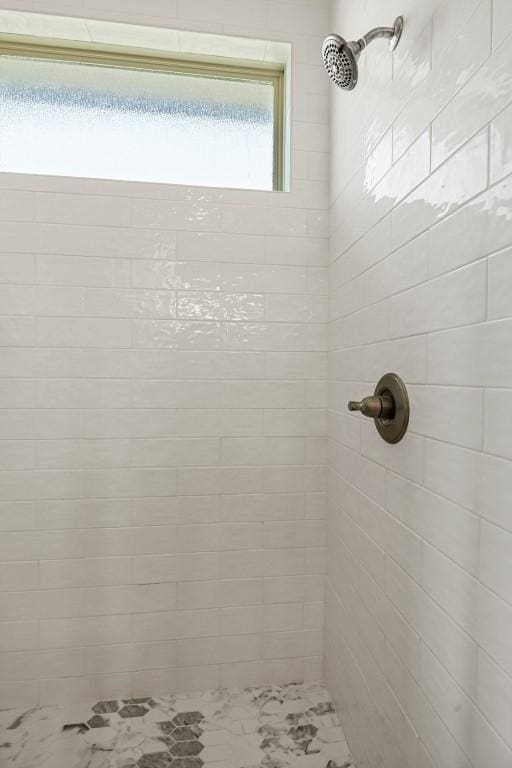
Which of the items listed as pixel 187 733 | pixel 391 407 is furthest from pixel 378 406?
pixel 187 733

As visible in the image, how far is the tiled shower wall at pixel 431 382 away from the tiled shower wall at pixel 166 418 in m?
0.25

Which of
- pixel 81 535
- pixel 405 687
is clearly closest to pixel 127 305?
pixel 81 535

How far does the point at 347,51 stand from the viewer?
40.3 inches

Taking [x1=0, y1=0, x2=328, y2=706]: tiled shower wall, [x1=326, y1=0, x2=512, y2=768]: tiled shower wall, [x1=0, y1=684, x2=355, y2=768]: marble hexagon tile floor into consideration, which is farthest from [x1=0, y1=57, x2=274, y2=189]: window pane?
[x1=0, y1=684, x2=355, y2=768]: marble hexagon tile floor

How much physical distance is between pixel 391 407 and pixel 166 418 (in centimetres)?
A: 82

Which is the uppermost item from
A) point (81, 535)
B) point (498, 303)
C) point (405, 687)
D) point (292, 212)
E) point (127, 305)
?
point (292, 212)

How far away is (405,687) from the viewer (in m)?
1.05

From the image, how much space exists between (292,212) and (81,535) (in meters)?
1.32

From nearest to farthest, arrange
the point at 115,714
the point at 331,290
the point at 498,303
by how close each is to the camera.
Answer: the point at 498,303 → the point at 115,714 → the point at 331,290

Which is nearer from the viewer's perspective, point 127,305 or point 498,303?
point 498,303

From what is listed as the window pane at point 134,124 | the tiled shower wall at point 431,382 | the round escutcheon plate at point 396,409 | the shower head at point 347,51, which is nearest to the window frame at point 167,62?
the window pane at point 134,124

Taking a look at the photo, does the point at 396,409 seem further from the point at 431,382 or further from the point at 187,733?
the point at 187,733

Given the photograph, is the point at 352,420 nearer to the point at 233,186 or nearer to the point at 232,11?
the point at 233,186

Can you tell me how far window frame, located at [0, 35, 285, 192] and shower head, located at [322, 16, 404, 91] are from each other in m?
0.70
